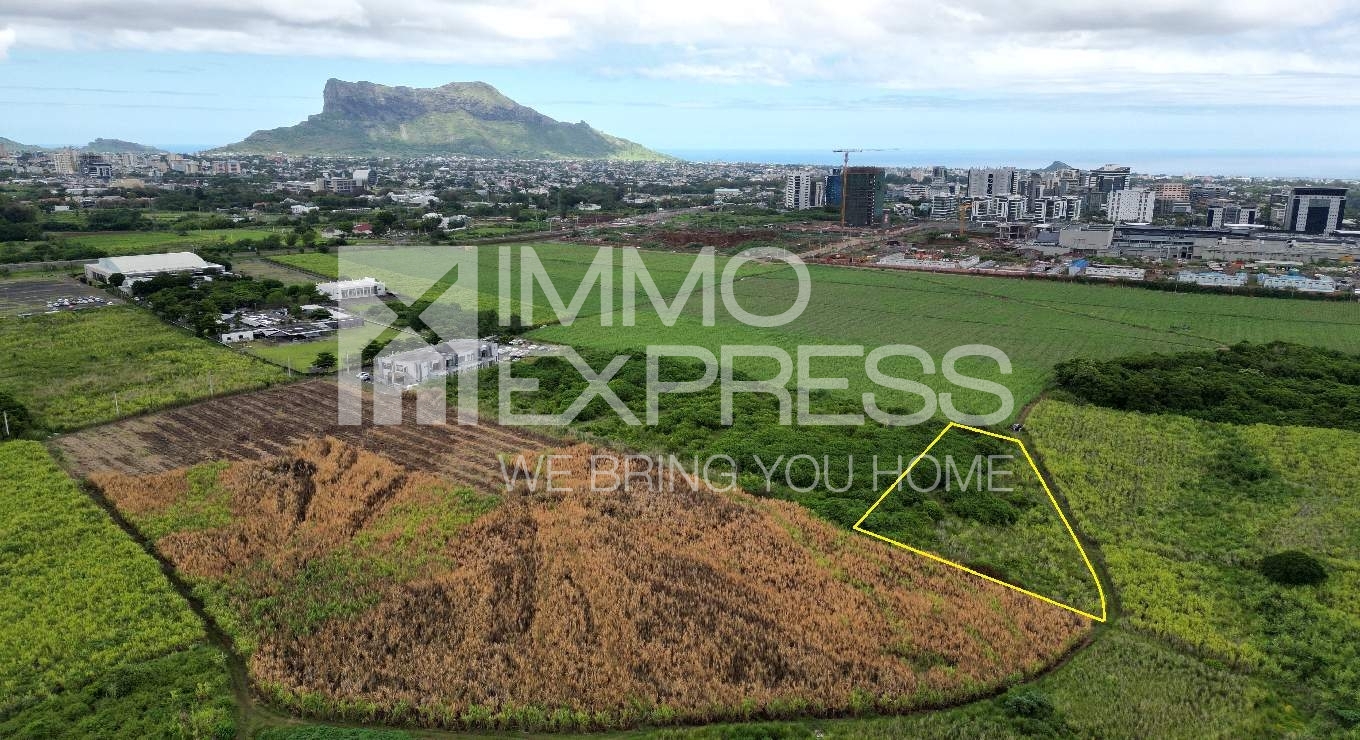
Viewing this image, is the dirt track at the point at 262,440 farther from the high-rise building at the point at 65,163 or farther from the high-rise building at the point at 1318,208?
the high-rise building at the point at 65,163

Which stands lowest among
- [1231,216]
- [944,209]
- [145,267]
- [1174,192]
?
[145,267]

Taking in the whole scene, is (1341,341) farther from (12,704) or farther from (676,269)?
(12,704)

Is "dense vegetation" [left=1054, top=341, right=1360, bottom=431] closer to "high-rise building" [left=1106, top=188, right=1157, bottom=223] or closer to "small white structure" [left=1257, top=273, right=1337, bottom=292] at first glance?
"small white structure" [left=1257, top=273, right=1337, bottom=292]

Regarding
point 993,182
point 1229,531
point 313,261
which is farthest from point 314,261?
point 993,182

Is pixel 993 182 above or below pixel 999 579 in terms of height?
above

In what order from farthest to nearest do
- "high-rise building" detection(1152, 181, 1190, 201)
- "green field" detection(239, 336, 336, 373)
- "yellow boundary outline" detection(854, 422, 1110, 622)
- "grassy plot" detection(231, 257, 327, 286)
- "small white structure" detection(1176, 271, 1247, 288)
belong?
"high-rise building" detection(1152, 181, 1190, 201) → "grassy plot" detection(231, 257, 327, 286) → "small white structure" detection(1176, 271, 1247, 288) → "green field" detection(239, 336, 336, 373) → "yellow boundary outline" detection(854, 422, 1110, 622)

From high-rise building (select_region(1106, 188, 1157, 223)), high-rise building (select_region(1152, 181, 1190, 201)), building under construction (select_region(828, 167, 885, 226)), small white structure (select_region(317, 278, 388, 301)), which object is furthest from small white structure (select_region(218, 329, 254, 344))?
high-rise building (select_region(1152, 181, 1190, 201))

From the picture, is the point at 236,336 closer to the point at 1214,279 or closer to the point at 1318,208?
the point at 1214,279
